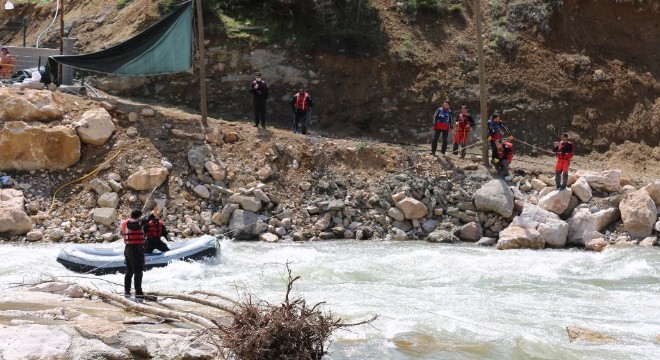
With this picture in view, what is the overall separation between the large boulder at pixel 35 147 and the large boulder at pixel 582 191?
30.2 ft

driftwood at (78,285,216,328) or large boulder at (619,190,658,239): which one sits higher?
large boulder at (619,190,658,239)

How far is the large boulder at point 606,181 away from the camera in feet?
55.1

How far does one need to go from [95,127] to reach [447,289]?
310 inches

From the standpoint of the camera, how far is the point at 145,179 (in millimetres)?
16422

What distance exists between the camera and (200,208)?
16.5m

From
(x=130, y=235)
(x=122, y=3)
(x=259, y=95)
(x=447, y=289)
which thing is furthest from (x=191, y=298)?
(x=122, y=3)

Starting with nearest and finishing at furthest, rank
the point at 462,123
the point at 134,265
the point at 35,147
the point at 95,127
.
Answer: the point at 134,265, the point at 35,147, the point at 95,127, the point at 462,123

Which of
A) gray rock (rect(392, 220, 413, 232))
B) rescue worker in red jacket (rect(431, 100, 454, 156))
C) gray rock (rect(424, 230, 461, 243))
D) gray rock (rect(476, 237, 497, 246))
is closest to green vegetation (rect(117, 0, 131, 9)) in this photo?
rescue worker in red jacket (rect(431, 100, 454, 156))

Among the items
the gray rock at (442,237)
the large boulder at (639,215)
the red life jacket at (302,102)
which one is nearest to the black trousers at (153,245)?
the gray rock at (442,237)

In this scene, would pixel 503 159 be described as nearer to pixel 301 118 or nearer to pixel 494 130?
pixel 494 130

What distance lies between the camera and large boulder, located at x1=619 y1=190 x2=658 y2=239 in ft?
52.0

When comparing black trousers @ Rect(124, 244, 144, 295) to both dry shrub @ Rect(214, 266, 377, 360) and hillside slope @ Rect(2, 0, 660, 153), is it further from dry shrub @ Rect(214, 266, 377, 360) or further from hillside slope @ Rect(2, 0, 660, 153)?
hillside slope @ Rect(2, 0, 660, 153)

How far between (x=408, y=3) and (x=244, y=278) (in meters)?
12.7

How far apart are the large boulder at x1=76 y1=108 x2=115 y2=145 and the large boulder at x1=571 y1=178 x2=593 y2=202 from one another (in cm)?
869
